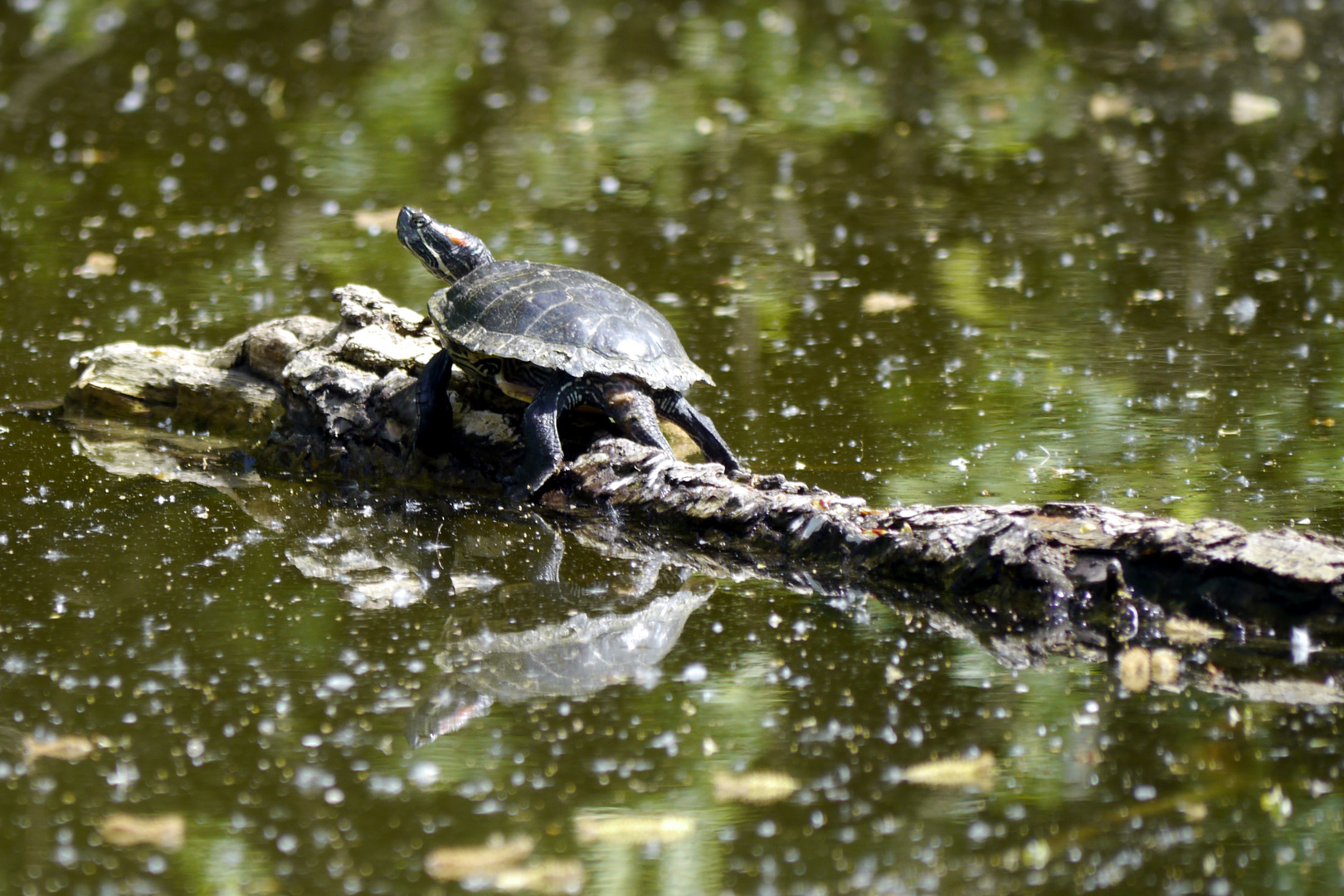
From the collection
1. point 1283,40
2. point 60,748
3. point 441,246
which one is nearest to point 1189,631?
point 60,748

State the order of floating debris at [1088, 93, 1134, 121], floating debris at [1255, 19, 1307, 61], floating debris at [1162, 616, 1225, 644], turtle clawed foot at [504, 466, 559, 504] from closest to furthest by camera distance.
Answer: floating debris at [1162, 616, 1225, 644] → turtle clawed foot at [504, 466, 559, 504] → floating debris at [1088, 93, 1134, 121] → floating debris at [1255, 19, 1307, 61]

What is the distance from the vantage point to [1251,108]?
9.38 meters

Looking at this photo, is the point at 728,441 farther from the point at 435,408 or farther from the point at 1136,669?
the point at 1136,669

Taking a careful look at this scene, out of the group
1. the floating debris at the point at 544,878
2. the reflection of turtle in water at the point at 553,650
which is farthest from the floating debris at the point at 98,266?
the floating debris at the point at 544,878

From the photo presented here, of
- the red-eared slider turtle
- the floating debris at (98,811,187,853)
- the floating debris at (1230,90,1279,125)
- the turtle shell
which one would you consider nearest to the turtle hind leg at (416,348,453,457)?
the red-eared slider turtle

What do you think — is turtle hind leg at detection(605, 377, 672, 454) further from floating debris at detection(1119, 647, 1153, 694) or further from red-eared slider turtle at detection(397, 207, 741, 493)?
floating debris at detection(1119, 647, 1153, 694)

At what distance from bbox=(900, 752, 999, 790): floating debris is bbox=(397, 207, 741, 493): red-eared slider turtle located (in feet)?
5.59

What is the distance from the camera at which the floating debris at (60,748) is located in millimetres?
2840

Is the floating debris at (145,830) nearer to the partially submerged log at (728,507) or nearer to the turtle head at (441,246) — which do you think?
the partially submerged log at (728,507)

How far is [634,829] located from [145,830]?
0.91 metres

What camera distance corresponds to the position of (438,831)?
2590mm

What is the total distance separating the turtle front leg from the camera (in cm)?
424

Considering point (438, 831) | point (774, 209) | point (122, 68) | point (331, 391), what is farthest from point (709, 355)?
point (122, 68)

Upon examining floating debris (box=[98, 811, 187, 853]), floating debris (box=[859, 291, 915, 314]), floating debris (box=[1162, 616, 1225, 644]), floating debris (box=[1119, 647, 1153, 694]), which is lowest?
floating debris (box=[859, 291, 915, 314])
